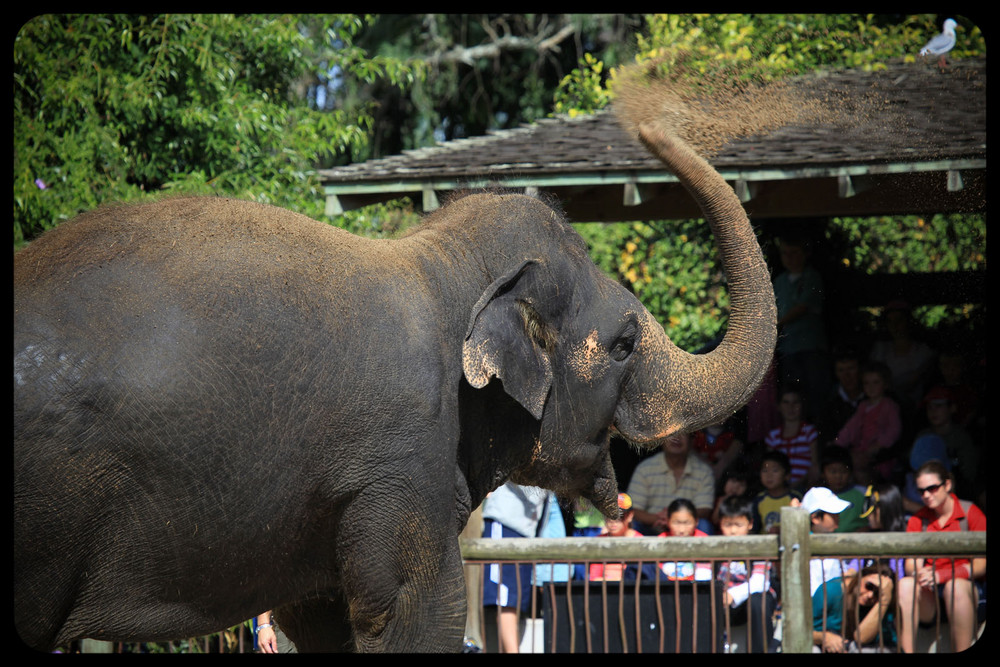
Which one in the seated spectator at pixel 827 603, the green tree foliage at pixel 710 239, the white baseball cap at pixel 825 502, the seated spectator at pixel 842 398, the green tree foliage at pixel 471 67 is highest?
the green tree foliage at pixel 471 67

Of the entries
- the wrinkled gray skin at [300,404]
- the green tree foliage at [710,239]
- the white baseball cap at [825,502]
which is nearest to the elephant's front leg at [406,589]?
the wrinkled gray skin at [300,404]

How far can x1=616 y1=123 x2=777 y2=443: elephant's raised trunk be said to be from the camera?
3.33 metres

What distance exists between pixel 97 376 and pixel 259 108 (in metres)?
6.09

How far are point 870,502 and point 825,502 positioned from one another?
46cm

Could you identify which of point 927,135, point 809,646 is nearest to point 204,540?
point 809,646

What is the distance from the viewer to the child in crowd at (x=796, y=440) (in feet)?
23.9

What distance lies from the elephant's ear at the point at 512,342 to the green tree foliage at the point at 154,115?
14.3 feet

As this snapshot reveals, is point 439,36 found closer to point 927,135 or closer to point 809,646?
point 927,135

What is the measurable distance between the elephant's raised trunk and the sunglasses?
3.70 m

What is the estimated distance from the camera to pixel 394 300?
286 centimetres

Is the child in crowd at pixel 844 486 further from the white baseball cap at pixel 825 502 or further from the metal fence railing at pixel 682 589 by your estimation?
the metal fence railing at pixel 682 589

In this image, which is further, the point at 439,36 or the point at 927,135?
the point at 439,36

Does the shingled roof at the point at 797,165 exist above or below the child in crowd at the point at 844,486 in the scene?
above

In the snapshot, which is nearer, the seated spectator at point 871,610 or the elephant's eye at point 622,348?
the elephant's eye at point 622,348
